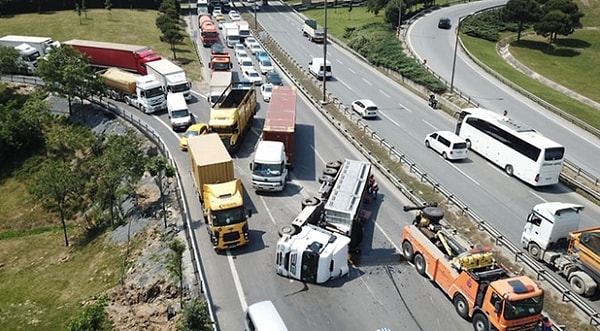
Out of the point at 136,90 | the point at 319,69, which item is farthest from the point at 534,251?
the point at 136,90

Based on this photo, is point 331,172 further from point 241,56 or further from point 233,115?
point 241,56

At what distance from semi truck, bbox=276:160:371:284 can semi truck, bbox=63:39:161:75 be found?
35.3m

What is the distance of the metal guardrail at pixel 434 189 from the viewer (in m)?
23.0

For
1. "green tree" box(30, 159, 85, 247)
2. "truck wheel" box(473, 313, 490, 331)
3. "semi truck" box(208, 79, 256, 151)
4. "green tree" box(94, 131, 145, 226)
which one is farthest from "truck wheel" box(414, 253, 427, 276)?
"green tree" box(30, 159, 85, 247)

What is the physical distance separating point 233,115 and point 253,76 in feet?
69.2

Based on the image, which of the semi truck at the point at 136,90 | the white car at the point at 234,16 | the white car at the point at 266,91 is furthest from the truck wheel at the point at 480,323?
the white car at the point at 234,16

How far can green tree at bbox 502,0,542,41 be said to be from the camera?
264ft

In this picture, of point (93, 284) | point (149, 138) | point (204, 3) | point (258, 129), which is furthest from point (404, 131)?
point (204, 3)

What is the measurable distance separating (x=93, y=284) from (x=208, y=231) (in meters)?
7.69

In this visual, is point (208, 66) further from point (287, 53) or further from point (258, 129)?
point (258, 129)

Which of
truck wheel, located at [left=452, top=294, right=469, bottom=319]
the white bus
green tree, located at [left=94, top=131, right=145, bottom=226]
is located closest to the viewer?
truck wheel, located at [left=452, top=294, right=469, bottom=319]

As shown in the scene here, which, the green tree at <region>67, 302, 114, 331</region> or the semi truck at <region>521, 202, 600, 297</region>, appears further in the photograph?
the semi truck at <region>521, 202, 600, 297</region>

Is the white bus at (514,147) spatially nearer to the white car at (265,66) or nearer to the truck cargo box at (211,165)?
the truck cargo box at (211,165)

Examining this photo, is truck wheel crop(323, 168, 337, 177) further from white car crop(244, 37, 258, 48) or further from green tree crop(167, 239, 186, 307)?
white car crop(244, 37, 258, 48)
